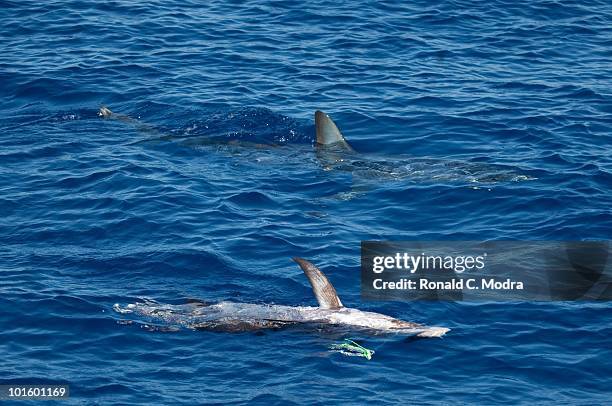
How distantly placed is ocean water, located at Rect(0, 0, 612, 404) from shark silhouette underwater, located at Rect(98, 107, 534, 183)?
3.0 inches

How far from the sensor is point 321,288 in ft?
53.4

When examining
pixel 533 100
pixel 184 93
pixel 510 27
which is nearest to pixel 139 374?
pixel 184 93

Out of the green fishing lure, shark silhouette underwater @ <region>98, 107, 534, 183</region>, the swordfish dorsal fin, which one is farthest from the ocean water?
the swordfish dorsal fin

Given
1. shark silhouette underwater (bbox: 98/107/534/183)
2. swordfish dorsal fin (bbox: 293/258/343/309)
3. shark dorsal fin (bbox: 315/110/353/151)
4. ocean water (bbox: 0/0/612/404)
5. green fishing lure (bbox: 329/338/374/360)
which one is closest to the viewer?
ocean water (bbox: 0/0/612/404)

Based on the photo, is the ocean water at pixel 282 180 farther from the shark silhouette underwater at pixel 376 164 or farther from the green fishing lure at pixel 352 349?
the green fishing lure at pixel 352 349

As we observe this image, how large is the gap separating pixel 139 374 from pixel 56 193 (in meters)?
7.21

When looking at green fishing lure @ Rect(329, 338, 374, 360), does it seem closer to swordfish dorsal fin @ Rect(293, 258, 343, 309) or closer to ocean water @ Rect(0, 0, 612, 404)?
ocean water @ Rect(0, 0, 612, 404)

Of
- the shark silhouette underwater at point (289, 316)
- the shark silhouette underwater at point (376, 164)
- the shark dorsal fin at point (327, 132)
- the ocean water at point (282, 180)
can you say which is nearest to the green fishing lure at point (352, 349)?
the ocean water at point (282, 180)

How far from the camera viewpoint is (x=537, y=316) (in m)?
16.9

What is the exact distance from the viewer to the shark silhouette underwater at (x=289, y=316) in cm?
1608

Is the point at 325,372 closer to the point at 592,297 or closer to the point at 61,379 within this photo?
the point at 61,379

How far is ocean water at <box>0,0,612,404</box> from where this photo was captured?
15195 millimetres

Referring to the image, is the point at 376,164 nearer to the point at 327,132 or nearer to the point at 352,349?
the point at 327,132

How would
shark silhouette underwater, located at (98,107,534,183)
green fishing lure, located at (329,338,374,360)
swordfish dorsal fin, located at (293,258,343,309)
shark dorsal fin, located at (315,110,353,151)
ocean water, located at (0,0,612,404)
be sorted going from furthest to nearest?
shark dorsal fin, located at (315,110,353,151), shark silhouette underwater, located at (98,107,534,183), swordfish dorsal fin, located at (293,258,343,309), green fishing lure, located at (329,338,374,360), ocean water, located at (0,0,612,404)
